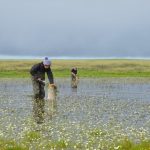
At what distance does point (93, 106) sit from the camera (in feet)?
98.5

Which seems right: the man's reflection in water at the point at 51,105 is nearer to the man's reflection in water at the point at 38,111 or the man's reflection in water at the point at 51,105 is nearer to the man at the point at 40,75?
the man's reflection in water at the point at 38,111

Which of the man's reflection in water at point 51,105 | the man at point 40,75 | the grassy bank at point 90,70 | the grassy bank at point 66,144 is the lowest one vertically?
the grassy bank at point 90,70

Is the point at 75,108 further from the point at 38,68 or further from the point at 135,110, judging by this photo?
the point at 38,68

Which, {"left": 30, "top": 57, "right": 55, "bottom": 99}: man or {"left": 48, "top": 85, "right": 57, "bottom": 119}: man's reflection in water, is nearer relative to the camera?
{"left": 48, "top": 85, "right": 57, "bottom": 119}: man's reflection in water

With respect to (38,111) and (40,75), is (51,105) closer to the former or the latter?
(38,111)

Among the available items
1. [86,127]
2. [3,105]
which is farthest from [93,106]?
[86,127]

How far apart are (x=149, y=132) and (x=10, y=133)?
196 inches

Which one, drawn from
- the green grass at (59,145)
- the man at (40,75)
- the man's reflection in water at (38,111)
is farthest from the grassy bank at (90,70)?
the green grass at (59,145)

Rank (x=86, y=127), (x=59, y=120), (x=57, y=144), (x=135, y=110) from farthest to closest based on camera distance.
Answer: (x=135, y=110) < (x=59, y=120) < (x=86, y=127) < (x=57, y=144)

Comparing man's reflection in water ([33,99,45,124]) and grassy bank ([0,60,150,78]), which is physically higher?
man's reflection in water ([33,99,45,124])

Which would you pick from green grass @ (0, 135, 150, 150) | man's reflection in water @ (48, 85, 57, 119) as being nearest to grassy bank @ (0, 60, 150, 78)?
man's reflection in water @ (48, 85, 57, 119)

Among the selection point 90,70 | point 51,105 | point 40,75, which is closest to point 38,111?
point 51,105

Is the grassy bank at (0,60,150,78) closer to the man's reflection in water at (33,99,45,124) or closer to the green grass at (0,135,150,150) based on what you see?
the man's reflection in water at (33,99,45,124)

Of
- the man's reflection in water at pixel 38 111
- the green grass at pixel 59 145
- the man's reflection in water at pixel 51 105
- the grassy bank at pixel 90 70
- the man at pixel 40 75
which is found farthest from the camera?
the grassy bank at pixel 90 70
